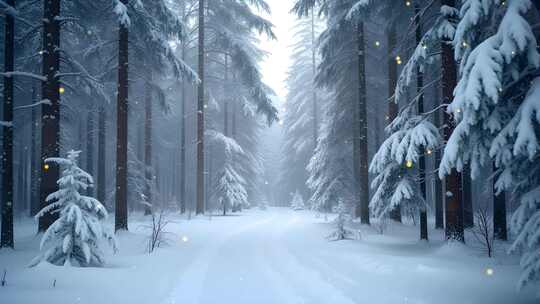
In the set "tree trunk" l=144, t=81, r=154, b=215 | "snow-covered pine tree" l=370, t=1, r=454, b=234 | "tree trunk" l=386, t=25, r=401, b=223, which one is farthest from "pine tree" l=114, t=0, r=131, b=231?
"tree trunk" l=386, t=25, r=401, b=223

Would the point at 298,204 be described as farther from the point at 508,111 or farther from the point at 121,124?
the point at 508,111

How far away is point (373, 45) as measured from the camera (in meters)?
19.3

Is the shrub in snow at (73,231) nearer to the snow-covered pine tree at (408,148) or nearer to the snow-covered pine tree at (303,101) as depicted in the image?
the snow-covered pine tree at (408,148)

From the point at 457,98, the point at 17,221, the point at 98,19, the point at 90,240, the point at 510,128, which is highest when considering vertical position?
the point at 98,19

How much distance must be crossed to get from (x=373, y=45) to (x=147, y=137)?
48.5 ft

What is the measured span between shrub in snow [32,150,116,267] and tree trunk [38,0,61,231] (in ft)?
10.5

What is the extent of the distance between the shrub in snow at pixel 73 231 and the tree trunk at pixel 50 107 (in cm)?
320

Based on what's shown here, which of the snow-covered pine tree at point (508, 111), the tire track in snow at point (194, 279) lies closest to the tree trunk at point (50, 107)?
the tire track in snow at point (194, 279)

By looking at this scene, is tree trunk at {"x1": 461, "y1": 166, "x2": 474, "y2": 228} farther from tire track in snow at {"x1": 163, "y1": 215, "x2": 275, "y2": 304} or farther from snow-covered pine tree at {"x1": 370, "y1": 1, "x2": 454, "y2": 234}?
tire track in snow at {"x1": 163, "y1": 215, "x2": 275, "y2": 304}

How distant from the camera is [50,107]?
33.7ft

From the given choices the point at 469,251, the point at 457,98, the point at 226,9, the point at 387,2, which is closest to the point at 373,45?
the point at 387,2

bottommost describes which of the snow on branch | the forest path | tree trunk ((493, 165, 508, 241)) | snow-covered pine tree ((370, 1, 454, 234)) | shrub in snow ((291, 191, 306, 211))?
shrub in snow ((291, 191, 306, 211))

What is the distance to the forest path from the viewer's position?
5.91m

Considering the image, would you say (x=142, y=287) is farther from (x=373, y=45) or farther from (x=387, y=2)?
(x=373, y=45)
